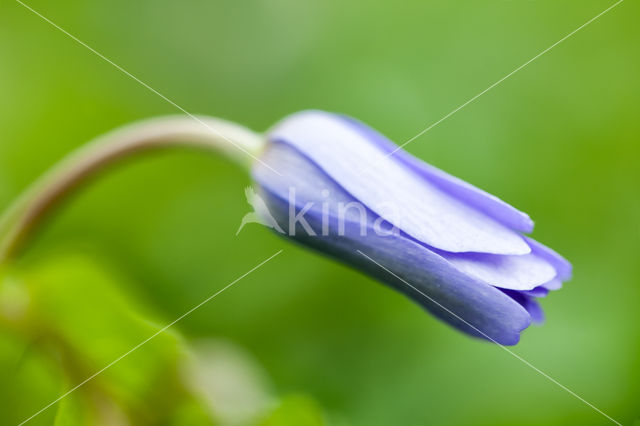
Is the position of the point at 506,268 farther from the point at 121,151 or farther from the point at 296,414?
the point at 121,151

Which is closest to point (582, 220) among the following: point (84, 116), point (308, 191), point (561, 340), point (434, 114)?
point (561, 340)

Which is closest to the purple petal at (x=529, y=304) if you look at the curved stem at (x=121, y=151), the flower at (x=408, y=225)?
the flower at (x=408, y=225)

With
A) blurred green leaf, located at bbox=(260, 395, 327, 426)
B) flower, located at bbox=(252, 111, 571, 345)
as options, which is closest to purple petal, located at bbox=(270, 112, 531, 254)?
flower, located at bbox=(252, 111, 571, 345)

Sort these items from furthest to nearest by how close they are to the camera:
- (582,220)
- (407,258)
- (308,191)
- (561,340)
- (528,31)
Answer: (528,31)
(582,220)
(561,340)
(308,191)
(407,258)

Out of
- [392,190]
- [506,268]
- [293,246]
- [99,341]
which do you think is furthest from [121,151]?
[293,246]

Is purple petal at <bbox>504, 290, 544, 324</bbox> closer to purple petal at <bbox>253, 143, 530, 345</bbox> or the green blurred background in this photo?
purple petal at <bbox>253, 143, 530, 345</bbox>

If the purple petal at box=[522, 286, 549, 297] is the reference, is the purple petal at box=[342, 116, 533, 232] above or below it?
above

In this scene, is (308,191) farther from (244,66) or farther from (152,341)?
(244,66)
